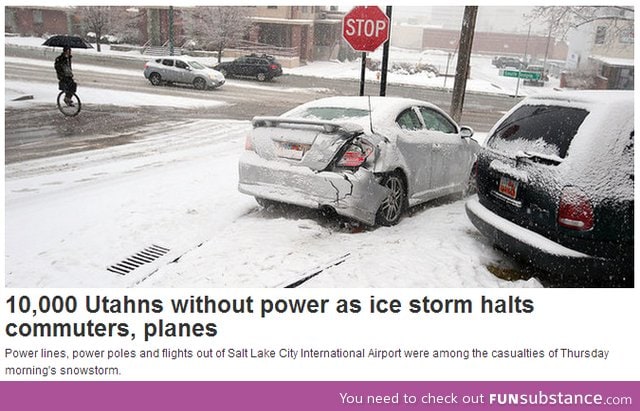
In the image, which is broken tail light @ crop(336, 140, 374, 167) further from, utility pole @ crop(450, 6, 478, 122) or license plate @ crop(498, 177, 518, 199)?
Answer: utility pole @ crop(450, 6, 478, 122)

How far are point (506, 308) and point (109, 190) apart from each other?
516 cm

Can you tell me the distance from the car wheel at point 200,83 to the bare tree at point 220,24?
9.92 m

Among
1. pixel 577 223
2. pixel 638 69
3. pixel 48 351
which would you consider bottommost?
pixel 48 351

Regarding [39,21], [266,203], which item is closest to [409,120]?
[266,203]

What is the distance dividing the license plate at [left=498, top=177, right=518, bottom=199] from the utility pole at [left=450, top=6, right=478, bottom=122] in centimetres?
565

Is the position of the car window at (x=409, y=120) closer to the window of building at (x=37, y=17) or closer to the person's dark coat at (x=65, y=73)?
the person's dark coat at (x=65, y=73)

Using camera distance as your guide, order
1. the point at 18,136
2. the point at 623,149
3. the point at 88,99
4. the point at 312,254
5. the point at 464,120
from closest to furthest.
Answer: the point at 623,149, the point at 312,254, the point at 18,136, the point at 88,99, the point at 464,120

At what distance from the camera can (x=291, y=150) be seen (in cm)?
458

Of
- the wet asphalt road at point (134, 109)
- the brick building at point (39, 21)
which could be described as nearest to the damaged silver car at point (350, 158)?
the wet asphalt road at point (134, 109)

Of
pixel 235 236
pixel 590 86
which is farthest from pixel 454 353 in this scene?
pixel 590 86

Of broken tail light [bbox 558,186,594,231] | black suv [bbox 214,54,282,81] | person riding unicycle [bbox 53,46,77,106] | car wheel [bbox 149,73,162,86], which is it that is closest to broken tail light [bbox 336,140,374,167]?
broken tail light [bbox 558,186,594,231]

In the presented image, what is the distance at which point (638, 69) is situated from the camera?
3.34 m

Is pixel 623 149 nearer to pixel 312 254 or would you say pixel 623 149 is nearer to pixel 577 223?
pixel 577 223

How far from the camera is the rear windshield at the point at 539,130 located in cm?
345
